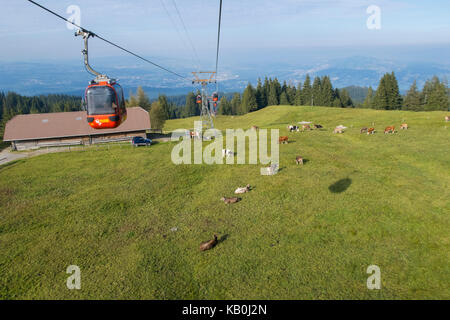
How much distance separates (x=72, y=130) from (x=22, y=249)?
146 feet

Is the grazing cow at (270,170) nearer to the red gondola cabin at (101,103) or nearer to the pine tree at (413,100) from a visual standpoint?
the red gondola cabin at (101,103)

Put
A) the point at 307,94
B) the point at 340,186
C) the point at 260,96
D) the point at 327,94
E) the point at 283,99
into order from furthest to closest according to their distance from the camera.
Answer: the point at 260,96, the point at 283,99, the point at 307,94, the point at 327,94, the point at 340,186

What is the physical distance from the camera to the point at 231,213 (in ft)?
66.8

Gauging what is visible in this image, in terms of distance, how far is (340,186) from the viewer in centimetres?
2291

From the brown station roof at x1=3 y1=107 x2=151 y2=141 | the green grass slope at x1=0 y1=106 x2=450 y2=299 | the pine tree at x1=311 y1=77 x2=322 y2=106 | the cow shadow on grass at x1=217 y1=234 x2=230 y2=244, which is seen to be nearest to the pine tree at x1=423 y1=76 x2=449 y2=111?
the pine tree at x1=311 y1=77 x2=322 y2=106

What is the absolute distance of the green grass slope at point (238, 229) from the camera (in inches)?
523

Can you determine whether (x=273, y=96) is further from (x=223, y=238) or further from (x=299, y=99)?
(x=223, y=238)

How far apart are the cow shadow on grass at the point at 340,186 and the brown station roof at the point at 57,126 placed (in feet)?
147

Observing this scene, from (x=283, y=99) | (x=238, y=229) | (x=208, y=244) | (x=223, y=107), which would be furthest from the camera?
(x=223, y=107)

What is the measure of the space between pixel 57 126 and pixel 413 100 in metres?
114

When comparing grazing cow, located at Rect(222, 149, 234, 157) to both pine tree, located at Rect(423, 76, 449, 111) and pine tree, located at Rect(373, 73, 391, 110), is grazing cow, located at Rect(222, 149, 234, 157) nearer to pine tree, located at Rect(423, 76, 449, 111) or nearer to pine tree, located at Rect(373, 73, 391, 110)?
pine tree, located at Rect(373, 73, 391, 110)

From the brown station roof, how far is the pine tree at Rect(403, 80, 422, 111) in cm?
9471

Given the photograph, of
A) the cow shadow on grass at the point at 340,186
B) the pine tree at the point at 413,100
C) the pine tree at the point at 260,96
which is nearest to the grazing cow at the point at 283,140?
the cow shadow on grass at the point at 340,186

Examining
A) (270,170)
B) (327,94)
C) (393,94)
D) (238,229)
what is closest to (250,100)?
(327,94)
